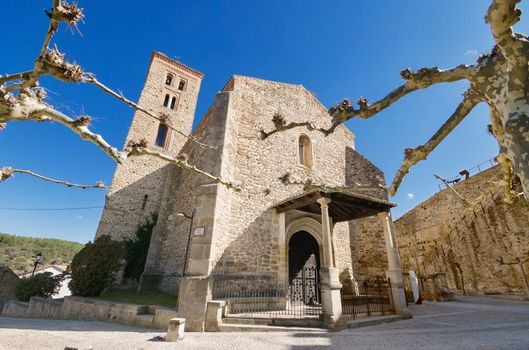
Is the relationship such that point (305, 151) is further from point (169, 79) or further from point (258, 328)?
point (169, 79)

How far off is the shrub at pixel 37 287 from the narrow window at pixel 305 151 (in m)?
13.5

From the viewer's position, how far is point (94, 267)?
978 centimetres

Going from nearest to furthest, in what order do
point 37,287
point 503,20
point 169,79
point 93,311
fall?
point 503,20
point 93,311
point 37,287
point 169,79

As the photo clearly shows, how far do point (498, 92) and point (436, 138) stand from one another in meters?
Answer: 0.86

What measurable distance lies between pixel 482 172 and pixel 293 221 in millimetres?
15352

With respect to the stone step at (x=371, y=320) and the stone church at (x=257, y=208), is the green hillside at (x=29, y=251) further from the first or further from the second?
the stone step at (x=371, y=320)

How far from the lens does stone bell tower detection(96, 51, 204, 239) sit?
1526 cm

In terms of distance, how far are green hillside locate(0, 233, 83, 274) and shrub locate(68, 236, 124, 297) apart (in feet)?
120

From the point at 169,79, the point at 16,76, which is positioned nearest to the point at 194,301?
the point at 16,76

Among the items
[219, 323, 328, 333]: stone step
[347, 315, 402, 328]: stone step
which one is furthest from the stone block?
[347, 315, 402, 328]: stone step

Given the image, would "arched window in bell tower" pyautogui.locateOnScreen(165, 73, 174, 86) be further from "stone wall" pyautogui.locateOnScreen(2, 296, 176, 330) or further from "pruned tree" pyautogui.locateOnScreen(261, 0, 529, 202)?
"pruned tree" pyautogui.locateOnScreen(261, 0, 529, 202)

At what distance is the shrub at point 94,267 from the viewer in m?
Result: 9.57

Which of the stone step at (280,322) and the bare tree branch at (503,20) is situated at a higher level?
the bare tree branch at (503,20)

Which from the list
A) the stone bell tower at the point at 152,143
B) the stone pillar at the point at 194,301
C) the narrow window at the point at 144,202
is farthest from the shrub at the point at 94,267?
the narrow window at the point at 144,202
